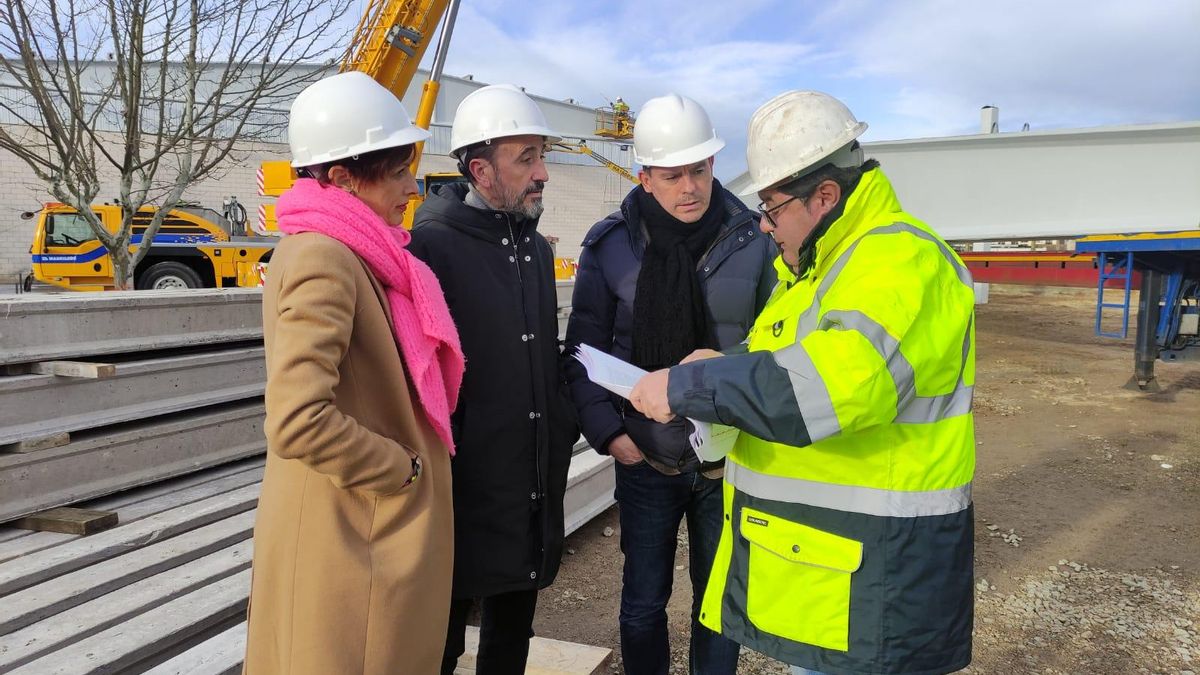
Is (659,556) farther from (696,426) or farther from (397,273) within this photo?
(397,273)

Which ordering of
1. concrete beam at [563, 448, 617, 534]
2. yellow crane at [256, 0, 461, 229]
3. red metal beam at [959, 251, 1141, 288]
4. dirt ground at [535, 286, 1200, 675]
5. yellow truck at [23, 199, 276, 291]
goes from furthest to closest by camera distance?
red metal beam at [959, 251, 1141, 288]
yellow truck at [23, 199, 276, 291]
yellow crane at [256, 0, 461, 229]
concrete beam at [563, 448, 617, 534]
dirt ground at [535, 286, 1200, 675]

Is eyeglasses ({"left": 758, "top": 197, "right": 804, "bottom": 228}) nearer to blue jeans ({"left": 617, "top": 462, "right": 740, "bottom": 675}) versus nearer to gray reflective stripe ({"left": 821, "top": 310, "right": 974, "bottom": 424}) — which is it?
gray reflective stripe ({"left": 821, "top": 310, "right": 974, "bottom": 424})

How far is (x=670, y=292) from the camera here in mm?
2283

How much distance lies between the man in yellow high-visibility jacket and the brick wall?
41.8ft

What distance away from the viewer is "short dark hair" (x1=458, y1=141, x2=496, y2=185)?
6.95ft

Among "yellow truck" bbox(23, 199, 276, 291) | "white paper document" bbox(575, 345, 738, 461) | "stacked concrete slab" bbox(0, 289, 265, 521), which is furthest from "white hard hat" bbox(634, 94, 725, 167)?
"yellow truck" bbox(23, 199, 276, 291)

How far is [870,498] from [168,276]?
13666mm

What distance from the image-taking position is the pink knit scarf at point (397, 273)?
1.49 meters

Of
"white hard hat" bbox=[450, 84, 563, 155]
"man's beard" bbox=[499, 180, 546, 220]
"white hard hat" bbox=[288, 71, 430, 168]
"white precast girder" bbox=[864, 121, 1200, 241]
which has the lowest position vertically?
"man's beard" bbox=[499, 180, 546, 220]

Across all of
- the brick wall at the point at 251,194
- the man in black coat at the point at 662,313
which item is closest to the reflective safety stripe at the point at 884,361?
the man in black coat at the point at 662,313

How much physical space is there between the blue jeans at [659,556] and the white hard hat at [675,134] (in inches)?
37.4

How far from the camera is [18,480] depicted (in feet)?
9.72

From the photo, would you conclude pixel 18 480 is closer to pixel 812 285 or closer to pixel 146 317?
pixel 146 317

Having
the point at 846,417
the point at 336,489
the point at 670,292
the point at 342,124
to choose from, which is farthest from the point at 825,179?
the point at 336,489
